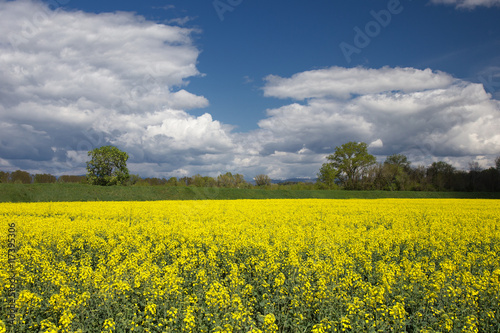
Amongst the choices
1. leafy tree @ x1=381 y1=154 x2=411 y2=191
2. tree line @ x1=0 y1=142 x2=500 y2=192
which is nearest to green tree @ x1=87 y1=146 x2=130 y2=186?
tree line @ x1=0 y1=142 x2=500 y2=192

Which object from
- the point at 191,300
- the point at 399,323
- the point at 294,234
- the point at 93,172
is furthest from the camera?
the point at 93,172

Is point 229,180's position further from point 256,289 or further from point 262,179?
point 256,289

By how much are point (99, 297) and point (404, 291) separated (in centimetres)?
700

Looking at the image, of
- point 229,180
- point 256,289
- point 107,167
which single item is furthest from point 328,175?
point 256,289

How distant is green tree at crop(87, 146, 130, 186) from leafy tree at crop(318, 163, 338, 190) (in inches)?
2243

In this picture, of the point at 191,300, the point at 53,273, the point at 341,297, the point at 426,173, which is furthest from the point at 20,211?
the point at 426,173

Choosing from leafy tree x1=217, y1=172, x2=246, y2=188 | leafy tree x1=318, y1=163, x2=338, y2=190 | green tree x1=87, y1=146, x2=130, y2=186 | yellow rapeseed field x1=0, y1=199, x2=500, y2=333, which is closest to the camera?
yellow rapeseed field x1=0, y1=199, x2=500, y2=333

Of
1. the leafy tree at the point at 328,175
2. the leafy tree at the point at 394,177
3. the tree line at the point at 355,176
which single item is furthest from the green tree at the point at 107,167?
the leafy tree at the point at 394,177

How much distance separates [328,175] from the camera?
91.5 m

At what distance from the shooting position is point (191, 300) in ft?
20.2

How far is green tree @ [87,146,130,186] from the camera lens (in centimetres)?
7488

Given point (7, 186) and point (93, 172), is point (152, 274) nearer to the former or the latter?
point (7, 186)

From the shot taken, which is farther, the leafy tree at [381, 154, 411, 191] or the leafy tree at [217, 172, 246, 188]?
the leafy tree at [217, 172, 246, 188]

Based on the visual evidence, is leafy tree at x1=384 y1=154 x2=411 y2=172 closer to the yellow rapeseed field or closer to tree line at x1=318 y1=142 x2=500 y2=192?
tree line at x1=318 y1=142 x2=500 y2=192
